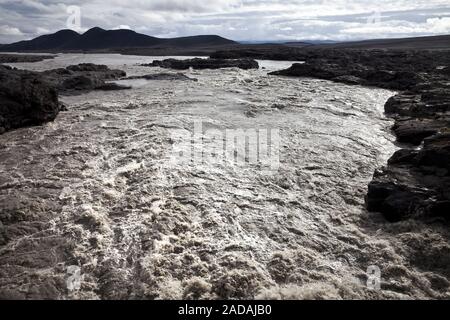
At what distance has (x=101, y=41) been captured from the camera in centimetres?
14538

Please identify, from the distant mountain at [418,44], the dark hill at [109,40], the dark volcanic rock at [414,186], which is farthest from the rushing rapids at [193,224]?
the dark hill at [109,40]

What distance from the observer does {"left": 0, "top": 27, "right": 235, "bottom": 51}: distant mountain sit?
134625mm

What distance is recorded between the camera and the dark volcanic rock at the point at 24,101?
38.3 ft

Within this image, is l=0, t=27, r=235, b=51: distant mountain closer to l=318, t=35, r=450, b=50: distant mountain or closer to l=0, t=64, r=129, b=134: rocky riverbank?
l=318, t=35, r=450, b=50: distant mountain

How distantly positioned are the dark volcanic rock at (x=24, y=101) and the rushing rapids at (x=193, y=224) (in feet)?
1.60

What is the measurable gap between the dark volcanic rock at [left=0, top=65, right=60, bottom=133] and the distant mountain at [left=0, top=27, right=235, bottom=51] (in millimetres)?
121499

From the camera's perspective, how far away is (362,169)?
9.43 m

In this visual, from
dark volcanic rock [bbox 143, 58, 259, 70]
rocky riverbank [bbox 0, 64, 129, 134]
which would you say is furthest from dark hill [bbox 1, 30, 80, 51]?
rocky riverbank [bbox 0, 64, 129, 134]

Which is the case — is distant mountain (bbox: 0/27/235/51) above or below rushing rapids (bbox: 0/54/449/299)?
above

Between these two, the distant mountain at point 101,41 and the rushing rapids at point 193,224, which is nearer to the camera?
the rushing rapids at point 193,224

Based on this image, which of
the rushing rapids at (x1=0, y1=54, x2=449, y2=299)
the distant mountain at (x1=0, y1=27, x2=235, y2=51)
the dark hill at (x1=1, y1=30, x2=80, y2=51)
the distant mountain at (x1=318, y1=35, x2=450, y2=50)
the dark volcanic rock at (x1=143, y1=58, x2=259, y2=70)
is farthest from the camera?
the dark hill at (x1=1, y1=30, x2=80, y2=51)

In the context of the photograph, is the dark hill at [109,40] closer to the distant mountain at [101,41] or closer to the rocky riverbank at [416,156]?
the distant mountain at [101,41]

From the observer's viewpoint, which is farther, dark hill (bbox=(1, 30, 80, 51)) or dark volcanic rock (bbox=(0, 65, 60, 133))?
dark hill (bbox=(1, 30, 80, 51))

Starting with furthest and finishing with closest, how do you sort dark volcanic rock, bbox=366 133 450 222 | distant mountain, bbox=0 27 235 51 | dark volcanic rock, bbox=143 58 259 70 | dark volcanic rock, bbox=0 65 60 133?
1. distant mountain, bbox=0 27 235 51
2. dark volcanic rock, bbox=143 58 259 70
3. dark volcanic rock, bbox=0 65 60 133
4. dark volcanic rock, bbox=366 133 450 222
